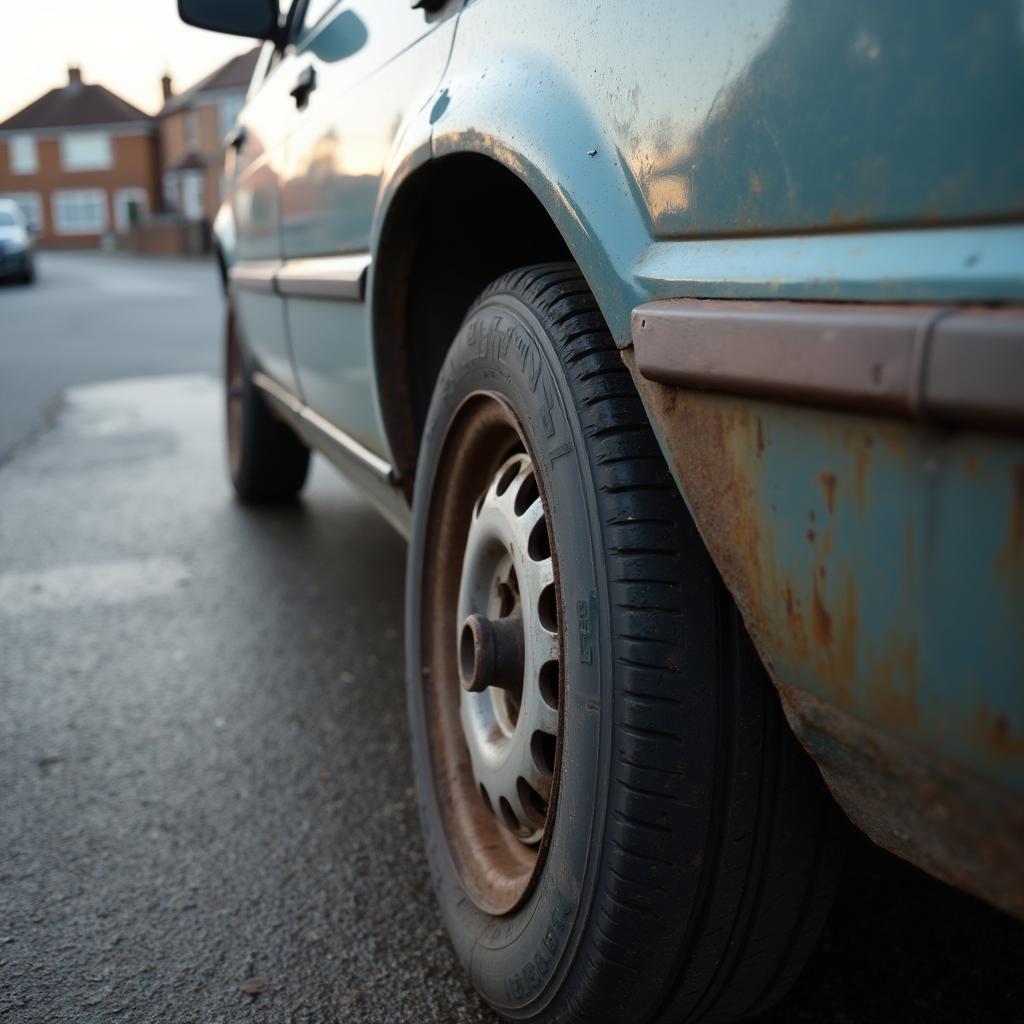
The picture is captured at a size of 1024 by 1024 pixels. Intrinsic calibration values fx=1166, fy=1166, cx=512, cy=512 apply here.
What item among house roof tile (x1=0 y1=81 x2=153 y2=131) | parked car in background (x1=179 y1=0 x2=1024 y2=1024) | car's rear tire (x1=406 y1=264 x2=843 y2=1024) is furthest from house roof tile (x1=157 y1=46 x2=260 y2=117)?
car's rear tire (x1=406 y1=264 x2=843 y2=1024)

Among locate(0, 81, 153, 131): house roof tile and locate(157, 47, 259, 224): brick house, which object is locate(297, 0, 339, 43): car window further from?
locate(0, 81, 153, 131): house roof tile

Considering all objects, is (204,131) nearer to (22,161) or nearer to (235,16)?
(22,161)

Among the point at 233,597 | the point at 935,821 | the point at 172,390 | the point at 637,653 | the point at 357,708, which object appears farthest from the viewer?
the point at 172,390

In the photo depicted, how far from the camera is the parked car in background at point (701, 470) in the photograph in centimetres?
83

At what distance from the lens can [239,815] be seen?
89.1 inches

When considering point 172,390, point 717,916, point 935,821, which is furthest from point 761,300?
point 172,390

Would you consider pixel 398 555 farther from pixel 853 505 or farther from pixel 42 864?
pixel 853 505

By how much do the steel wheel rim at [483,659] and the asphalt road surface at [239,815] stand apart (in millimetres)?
215

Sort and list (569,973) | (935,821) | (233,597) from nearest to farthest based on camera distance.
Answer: (935,821) → (569,973) → (233,597)

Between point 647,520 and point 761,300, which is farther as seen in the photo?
point 647,520

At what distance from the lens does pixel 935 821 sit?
3.03 feet

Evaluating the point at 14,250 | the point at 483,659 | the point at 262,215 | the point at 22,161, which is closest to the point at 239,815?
the point at 483,659

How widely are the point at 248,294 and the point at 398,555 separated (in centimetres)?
103

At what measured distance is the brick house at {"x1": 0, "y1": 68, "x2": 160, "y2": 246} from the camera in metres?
59.6
